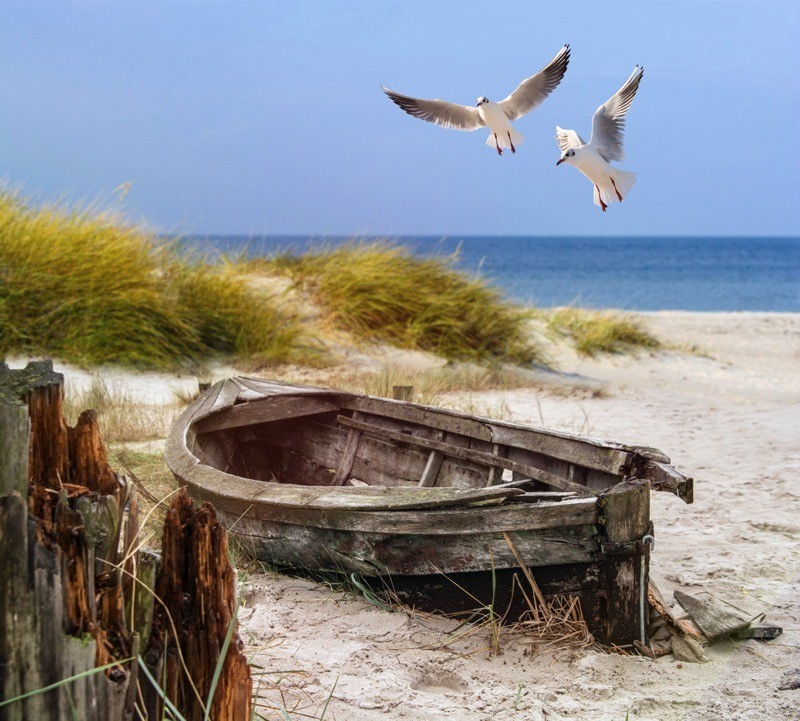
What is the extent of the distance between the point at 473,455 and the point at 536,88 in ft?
Result: 6.16

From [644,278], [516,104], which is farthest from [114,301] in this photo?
[644,278]

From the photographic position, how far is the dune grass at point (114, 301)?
8906mm

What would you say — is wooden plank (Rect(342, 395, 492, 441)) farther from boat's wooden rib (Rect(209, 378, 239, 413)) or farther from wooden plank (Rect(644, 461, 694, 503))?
wooden plank (Rect(644, 461, 694, 503))

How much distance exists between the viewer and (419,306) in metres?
10.5

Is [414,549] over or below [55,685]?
below

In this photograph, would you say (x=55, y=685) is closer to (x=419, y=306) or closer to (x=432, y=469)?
(x=432, y=469)

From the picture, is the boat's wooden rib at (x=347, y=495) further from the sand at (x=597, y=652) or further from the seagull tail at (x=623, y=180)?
the seagull tail at (x=623, y=180)

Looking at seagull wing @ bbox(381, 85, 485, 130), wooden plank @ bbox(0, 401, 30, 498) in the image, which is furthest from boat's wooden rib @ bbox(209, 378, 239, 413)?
wooden plank @ bbox(0, 401, 30, 498)

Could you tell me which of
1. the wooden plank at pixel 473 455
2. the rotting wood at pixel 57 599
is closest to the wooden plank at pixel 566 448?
the wooden plank at pixel 473 455

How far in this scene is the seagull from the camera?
3016 mm

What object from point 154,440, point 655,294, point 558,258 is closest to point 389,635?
point 154,440

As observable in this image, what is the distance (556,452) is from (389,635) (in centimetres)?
126

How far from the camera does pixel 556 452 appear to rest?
4125mm

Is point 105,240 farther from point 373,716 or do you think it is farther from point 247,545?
point 373,716
